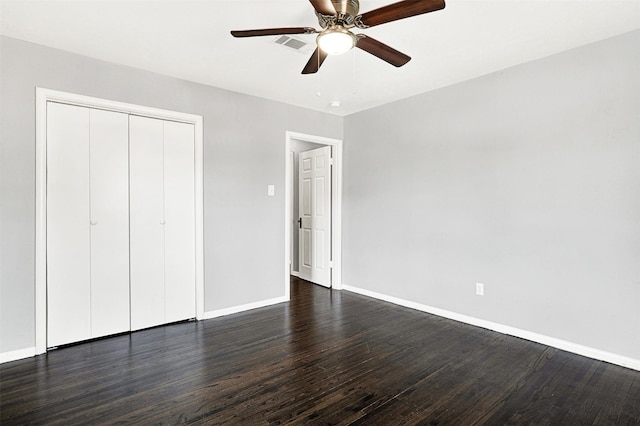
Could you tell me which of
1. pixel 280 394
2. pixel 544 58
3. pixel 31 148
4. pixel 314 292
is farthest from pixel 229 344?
pixel 544 58

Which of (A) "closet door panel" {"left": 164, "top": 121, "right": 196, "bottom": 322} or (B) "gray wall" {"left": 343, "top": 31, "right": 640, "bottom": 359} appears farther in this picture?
(A) "closet door panel" {"left": 164, "top": 121, "right": 196, "bottom": 322}

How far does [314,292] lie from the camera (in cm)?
480

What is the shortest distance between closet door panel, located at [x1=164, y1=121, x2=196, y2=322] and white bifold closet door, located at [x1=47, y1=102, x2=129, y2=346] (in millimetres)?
377

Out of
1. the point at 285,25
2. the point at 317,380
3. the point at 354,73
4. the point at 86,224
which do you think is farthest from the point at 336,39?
the point at 86,224

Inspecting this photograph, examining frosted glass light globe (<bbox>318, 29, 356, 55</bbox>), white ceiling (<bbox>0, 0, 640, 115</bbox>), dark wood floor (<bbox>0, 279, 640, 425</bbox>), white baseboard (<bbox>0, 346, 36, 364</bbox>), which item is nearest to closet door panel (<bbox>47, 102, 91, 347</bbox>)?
white baseboard (<bbox>0, 346, 36, 364</bbox>)

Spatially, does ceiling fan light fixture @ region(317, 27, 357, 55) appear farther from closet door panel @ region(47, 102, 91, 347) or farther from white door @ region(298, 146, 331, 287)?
white door @ region(298, 146, 331, 287)

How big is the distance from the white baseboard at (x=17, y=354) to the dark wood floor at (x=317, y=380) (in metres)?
0.07

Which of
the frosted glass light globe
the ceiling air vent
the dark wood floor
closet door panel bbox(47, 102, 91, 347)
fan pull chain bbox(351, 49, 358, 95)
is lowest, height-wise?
the dark wood floor

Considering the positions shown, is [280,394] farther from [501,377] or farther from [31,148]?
[31,148]

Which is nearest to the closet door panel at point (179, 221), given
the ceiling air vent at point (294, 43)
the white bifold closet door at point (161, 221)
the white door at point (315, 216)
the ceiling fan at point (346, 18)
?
the white bifold closet door at point (161, 221)

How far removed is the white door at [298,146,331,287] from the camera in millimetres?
5043

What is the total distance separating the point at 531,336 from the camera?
310 centimetres

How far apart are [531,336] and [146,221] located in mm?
3742

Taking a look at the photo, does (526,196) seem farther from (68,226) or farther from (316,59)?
(68,226)
